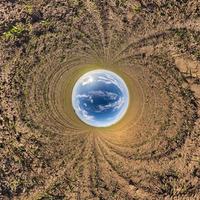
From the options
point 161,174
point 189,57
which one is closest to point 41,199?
point 161,174

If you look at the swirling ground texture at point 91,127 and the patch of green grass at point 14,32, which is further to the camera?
the patch of green grass at point 14,32

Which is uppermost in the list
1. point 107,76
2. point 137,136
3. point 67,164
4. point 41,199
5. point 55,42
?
point 55,42

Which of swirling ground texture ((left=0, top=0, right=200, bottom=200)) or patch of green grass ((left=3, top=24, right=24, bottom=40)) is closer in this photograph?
swirling ground texture ((left=0, top=0, right=200, bottom=200))

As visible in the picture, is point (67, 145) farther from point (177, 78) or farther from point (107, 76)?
point (177, 78)
